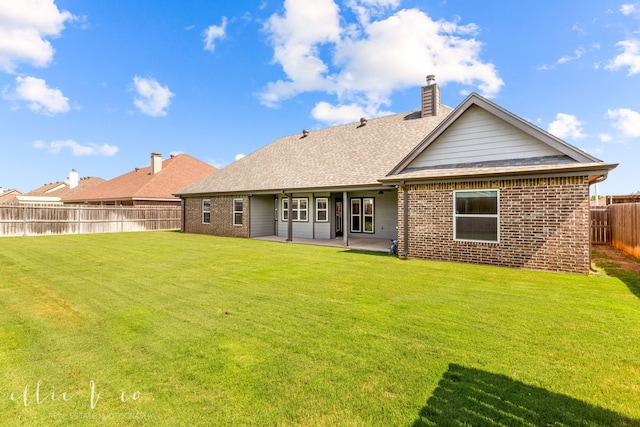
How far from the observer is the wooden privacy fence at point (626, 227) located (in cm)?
1032

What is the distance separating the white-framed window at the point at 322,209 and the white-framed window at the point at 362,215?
1.44m

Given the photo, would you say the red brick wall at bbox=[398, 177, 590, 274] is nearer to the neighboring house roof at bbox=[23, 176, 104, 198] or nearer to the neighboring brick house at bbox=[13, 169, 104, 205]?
the neighboring brick house at bbox=[13, 169, 104, 205]

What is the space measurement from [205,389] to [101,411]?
0.82 m

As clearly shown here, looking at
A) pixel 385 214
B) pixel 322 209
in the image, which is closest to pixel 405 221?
pixel 385 214

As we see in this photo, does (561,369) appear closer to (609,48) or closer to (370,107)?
(609,48)

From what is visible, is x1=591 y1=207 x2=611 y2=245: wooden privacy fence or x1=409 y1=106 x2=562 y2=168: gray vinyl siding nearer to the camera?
x1=409 y1=106 x2=562 y2=168: gray vinyl siding

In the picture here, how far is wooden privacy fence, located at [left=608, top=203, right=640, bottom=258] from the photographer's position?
10325mm

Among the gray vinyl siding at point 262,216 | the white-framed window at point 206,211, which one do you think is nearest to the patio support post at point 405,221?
the gray vinyl siding at point 262,216

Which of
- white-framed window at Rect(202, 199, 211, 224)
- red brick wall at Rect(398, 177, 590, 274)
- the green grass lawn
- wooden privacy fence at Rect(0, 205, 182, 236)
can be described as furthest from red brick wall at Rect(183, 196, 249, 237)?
the green grass lawn

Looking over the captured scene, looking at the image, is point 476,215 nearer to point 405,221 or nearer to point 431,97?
point 405,221

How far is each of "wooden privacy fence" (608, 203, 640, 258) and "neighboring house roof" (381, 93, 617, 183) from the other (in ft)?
9.87

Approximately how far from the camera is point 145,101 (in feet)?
94.0

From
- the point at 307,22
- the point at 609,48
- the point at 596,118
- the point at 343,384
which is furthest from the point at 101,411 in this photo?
the point at 596,118

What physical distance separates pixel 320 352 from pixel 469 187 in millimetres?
7866
